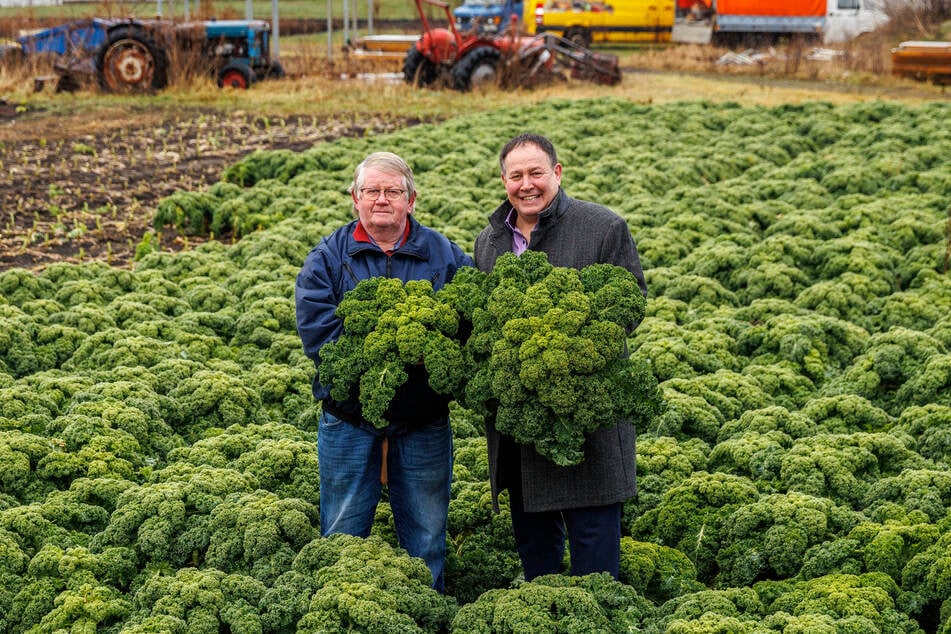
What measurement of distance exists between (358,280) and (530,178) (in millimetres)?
981

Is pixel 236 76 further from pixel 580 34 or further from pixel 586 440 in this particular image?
pixel 586 440

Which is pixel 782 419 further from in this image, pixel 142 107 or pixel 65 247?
pixel 142 107

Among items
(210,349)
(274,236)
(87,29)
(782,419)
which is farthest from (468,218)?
(87,29)

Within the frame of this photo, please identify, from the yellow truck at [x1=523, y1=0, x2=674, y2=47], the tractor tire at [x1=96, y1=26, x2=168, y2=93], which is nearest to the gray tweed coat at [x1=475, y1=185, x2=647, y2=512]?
the tractor tire at [x1=96, y1=26, x2=168, y2=93]

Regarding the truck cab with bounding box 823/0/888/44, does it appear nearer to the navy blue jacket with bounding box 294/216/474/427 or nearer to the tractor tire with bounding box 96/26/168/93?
the tractor tire with bounding box 96/26/168/93

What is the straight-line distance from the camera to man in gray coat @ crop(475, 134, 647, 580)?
490cm

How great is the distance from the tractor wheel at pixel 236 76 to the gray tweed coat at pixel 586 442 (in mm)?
18661

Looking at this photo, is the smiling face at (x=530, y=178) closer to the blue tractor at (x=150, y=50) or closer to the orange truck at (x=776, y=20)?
the blue tractor at (x=150, y=50)

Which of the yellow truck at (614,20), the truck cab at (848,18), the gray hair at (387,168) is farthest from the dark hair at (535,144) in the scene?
the truck cab at (848,18)

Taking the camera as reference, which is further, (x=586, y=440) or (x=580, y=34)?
(x=580, y=34)

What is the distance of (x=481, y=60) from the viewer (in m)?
22.1

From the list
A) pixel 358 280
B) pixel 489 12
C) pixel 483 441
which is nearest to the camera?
pixel 358 280

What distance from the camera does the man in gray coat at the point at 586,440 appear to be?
16.1 ft

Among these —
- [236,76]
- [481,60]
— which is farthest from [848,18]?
[236,76]
